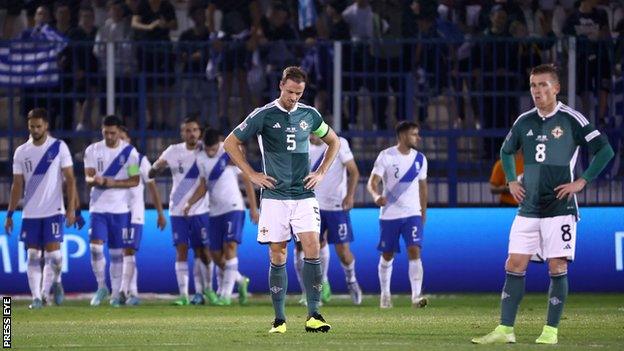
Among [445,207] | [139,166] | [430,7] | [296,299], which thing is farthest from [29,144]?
[430,7]

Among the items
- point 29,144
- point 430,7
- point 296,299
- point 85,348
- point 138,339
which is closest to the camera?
point 85,348

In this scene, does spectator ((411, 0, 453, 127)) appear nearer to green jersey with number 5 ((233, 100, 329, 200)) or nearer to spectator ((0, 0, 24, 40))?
spectator ((0, 0, 24, 40))

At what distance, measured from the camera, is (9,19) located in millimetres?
25078

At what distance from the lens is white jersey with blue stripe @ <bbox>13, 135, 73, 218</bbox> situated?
65.3 feet

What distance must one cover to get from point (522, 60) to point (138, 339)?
404 inches

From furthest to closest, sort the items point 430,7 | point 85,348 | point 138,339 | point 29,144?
point 430,7, point 29,144, point 138,339, point 85,348

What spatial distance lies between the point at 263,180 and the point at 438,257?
8610 millimetres

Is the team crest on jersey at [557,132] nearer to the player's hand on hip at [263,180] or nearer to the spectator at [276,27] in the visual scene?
the player's hand on hip at [263,180]

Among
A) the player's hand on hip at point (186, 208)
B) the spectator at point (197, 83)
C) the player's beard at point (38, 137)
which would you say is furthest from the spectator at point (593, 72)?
the player's beard at point (38, 137)

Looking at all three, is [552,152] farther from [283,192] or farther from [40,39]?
[40,39]

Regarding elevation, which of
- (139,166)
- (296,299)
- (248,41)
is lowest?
(296,299)

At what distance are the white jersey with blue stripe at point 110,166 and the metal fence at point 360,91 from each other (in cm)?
170

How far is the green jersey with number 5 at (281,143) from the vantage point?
1412 cm

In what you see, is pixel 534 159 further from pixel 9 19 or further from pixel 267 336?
pixel 9 19
